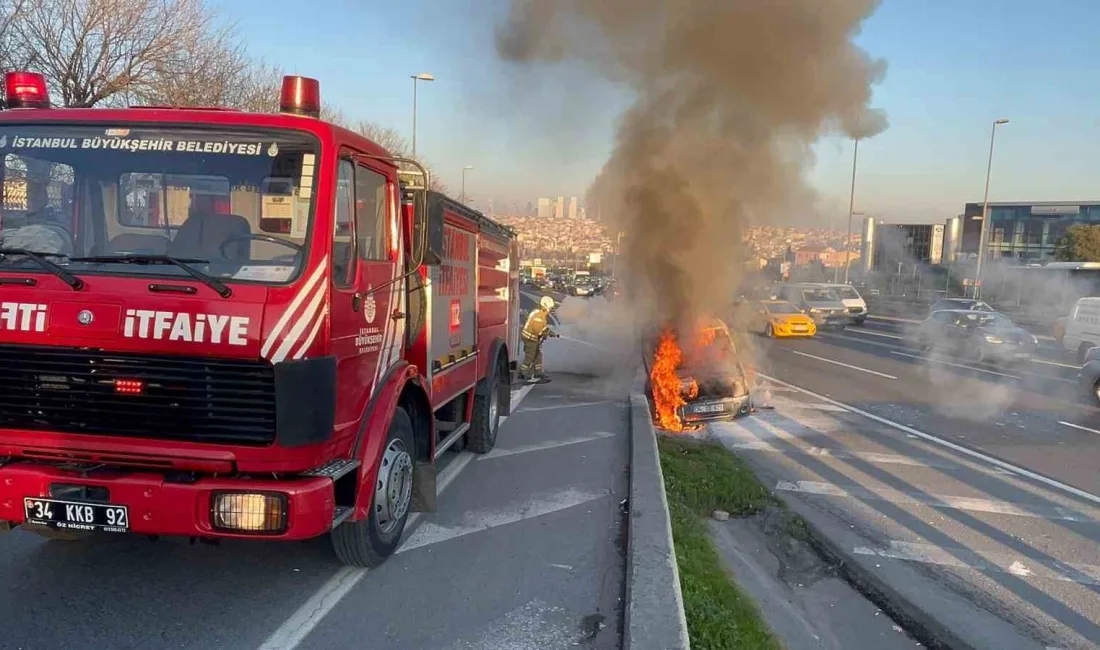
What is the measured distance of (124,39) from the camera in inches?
549

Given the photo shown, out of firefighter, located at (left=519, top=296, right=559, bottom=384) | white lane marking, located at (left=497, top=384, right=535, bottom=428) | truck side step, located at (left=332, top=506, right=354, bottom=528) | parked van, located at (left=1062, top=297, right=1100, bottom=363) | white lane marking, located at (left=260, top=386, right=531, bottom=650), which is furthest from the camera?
parked van, located at (left=1062, top=297, right=1100, bottom=363)

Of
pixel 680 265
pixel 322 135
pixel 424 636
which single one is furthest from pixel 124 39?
pixel 424 636

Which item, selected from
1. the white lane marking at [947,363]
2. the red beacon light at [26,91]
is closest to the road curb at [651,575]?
the red beacon light at [26,91]

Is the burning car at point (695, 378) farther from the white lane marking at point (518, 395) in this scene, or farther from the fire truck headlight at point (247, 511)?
the fire truck headlight at point (247, 511)

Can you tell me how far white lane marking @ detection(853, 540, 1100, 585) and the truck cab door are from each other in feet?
12.1

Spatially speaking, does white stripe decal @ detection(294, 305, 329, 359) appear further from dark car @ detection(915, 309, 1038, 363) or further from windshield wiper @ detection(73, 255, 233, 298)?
dark car @ detection(915, 309, 1038, 363)

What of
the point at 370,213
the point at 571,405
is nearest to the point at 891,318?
the point at 571,405

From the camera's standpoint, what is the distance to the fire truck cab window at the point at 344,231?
3727mm

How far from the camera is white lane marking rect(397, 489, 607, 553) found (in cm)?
492

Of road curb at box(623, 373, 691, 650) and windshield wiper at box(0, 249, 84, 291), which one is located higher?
windshield wiper at box(0, 249, 84, 291)

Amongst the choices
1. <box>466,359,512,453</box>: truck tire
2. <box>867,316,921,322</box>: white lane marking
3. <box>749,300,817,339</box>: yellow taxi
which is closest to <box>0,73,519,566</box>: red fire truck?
<box>466,359,512,453</box>: truck tire

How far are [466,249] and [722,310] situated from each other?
848 centimetres

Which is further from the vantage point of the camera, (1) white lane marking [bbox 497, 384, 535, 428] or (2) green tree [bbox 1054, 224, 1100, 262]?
(2) green tree [bbox 1054, 224, 1100, 262]

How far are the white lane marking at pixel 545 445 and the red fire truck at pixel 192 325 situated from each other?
3.05 meters
